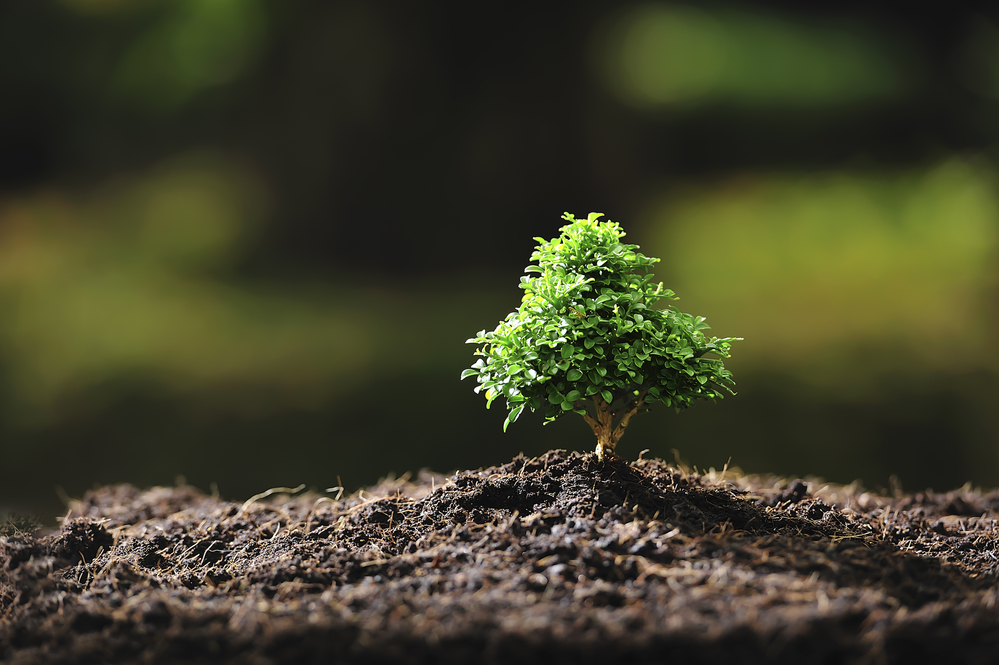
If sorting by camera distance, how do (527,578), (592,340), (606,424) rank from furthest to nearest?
(606,424), (592,340), (527,578)

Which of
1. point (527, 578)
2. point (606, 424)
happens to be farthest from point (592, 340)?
point (527, 578)

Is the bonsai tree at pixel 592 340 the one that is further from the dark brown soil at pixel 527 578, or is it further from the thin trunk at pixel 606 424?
the dark brown soil at pixel 527 578

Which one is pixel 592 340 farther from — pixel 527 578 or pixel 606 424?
pixel 527 578

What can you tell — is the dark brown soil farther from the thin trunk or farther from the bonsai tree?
the bonsai tree

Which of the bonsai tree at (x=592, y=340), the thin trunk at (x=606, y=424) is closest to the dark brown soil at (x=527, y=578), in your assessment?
the thin trunk at (x=606, y=424)

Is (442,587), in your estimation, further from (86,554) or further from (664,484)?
(86,554)

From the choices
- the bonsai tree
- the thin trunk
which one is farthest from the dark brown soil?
the bonsai tree
